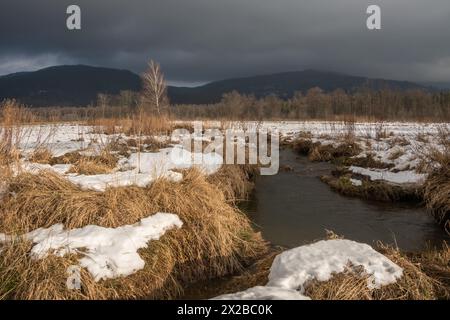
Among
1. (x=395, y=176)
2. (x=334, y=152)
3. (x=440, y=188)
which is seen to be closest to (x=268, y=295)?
(x=440, y=188)

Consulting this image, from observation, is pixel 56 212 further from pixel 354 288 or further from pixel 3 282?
pixel 354 288

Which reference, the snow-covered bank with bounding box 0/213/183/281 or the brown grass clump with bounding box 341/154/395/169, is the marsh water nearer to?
the brown grass clump with bounding box 341/154/395/169

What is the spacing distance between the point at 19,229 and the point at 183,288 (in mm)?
2191

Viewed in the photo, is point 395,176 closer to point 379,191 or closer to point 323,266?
point 379,191

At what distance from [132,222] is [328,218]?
4.82 m

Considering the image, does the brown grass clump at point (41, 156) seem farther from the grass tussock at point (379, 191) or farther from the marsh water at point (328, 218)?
the grass tussock at point (379, 191)

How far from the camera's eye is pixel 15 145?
6.00 m

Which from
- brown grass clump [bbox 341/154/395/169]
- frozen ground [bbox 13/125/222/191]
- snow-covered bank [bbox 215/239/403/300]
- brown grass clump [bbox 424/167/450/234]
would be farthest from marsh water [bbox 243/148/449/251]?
brown grass clump [bbox 341/154/395/169]

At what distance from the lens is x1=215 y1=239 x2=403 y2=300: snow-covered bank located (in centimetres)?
354

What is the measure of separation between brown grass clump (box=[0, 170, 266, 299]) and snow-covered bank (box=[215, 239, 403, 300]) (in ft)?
4.83

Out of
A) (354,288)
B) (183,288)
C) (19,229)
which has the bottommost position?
(183,288)

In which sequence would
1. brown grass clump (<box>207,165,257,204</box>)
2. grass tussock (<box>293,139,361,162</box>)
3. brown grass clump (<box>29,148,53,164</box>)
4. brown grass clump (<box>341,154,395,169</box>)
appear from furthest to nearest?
grass tussock (<box>293,139,361,162</box>) → brown grass clump (<box>341,154,395,169</box>) → brown grass clump (<box>207,165,257,204</box>) → brown grass clump (<box>29,148,53,164</box>)

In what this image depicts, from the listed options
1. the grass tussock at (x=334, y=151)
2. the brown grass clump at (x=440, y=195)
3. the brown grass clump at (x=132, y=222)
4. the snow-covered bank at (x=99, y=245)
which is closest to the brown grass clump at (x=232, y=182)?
the brown grass clump at (x=132, y=222)
